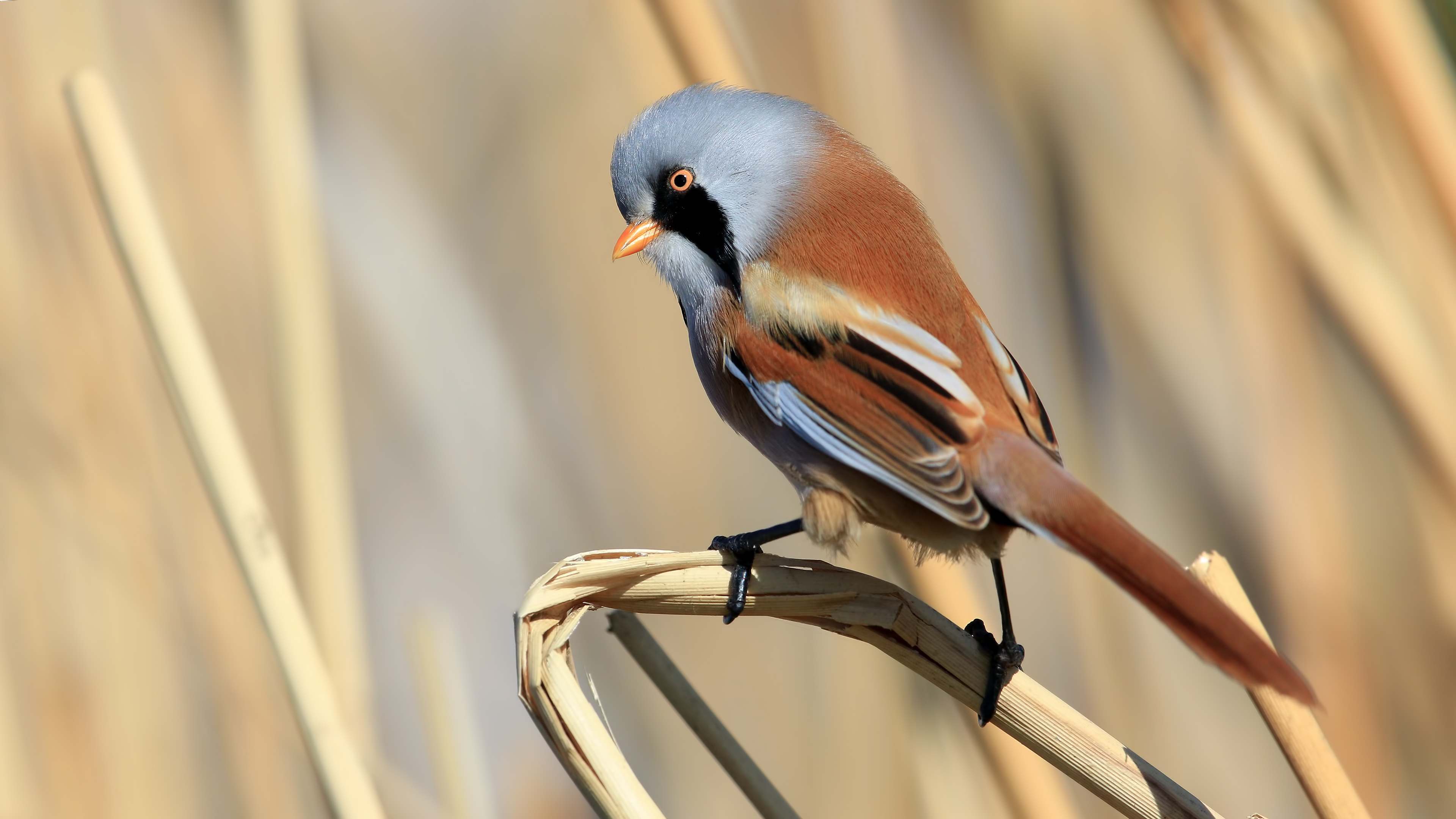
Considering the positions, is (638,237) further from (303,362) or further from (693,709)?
(693,709)

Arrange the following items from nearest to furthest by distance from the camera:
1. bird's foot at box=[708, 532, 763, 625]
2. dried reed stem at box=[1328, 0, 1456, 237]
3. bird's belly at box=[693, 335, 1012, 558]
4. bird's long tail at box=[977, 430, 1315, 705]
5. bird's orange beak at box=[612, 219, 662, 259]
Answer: bird's long tail at box=[977, 430, 1315, 705] < bird's foot at box=[708, 532, 763, 625] < bird's belly at box=[693, 335, 1012, 558] < dried reed stem at box=[1328, 0, 1456, 237] < bird's orange beak at box=[612, 219, 662, 259]

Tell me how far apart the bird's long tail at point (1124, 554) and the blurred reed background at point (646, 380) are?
430 mm

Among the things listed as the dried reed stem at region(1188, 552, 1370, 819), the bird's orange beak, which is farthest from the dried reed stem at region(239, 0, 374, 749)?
the dried reed stem at region(1188, 552, 1370, 819)

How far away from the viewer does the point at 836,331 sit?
1468 mm

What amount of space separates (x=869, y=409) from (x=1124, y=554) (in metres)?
0.40

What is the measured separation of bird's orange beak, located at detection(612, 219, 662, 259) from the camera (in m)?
1.69

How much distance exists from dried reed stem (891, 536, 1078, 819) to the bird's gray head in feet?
1.54

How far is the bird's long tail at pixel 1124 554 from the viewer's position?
97 cm

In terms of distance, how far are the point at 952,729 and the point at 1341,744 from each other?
0.89m

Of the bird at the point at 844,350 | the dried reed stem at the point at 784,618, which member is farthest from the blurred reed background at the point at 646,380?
the dried reed stem at the point at 784,618

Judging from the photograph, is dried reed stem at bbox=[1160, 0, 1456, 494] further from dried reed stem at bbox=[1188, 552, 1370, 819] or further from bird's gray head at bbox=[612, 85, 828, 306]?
dried reed stem at bbox=[1188, 552, 1370, 819]

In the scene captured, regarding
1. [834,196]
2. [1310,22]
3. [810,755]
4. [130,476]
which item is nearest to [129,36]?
[130,476]

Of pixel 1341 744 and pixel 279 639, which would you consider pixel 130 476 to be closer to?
pixel 279 639

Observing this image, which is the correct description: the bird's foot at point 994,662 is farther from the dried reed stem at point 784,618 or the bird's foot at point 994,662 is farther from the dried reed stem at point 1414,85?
the dried reed stem at point 1414,85
